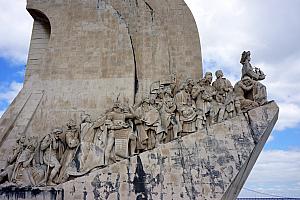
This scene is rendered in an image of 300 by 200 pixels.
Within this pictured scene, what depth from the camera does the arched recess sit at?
1150 centimetres

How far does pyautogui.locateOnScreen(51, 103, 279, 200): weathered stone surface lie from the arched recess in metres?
4.59

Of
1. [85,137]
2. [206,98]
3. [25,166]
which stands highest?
[206,98]

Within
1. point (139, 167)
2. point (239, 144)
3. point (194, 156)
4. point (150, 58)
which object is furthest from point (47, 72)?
point (239, 144)

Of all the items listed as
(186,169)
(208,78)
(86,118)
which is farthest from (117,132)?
(208,78)

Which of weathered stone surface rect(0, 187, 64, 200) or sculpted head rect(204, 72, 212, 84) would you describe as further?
sculpted head rect(204, 72, 212, 84)

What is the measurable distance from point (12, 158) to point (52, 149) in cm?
91

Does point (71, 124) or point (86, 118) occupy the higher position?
point (86, 118)

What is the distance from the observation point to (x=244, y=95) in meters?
9.43

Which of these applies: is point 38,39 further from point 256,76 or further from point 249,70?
point 256,76

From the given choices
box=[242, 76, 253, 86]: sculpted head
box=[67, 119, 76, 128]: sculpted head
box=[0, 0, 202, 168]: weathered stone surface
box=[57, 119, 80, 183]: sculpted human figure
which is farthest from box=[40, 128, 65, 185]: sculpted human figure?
box=[242, 76, 253, 86]: sculpted head

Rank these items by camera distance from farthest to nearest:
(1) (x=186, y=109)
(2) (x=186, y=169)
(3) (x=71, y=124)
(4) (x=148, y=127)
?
(3) (x=71, y=124) < (4) (x=148, y=127) < (1) (x=186, y=109) < (2) (x=186, y=169)

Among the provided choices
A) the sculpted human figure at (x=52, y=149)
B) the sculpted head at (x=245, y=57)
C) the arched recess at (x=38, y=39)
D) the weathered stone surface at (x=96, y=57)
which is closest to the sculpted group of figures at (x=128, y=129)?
the sculpted human figure at (x=52, y=149)

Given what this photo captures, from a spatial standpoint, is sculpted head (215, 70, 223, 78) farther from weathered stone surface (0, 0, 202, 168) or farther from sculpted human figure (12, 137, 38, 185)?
sculpted human figure (12, 137, 38, 185)

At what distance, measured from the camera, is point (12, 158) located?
9.08 metres
